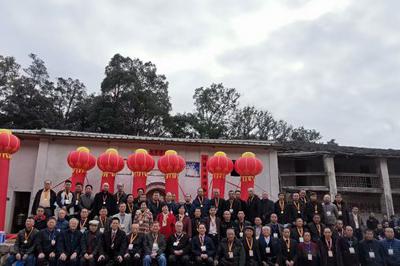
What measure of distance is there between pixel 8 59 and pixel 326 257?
27.9 m

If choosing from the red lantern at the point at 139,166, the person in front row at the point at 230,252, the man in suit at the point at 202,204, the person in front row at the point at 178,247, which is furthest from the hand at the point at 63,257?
the red lantern at the point at 139,166

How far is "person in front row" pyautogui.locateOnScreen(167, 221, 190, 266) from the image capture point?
6637mm

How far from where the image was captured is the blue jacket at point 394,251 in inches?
276

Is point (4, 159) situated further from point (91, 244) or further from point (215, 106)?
point (215, 106)

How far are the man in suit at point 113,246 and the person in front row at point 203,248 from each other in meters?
1.40

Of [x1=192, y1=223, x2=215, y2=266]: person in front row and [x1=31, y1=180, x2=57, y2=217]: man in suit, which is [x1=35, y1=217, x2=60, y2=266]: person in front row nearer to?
[x1=31, y1=180, x2=57, y2=217]: man in suit

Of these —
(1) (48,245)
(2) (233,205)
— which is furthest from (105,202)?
(2) (233,205)

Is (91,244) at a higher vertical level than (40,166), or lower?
lower

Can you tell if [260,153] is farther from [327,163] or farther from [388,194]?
[388,194]

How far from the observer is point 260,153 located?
45.0ft

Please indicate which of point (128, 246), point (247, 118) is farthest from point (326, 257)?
point (247, 118)

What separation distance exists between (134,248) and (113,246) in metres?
0.40

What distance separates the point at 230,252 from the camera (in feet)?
21.9

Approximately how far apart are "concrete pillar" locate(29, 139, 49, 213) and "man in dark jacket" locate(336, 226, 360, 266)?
32.8 feet
